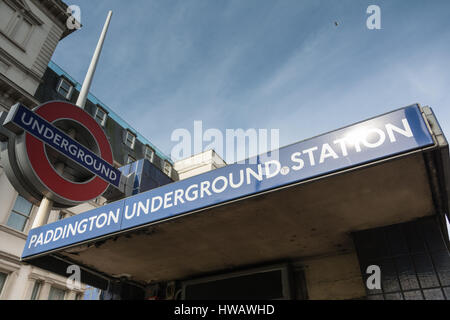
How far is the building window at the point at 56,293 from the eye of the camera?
1772 cm

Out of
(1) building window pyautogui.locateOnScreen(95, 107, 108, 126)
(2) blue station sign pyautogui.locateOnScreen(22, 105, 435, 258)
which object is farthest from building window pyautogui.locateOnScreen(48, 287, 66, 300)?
(2) blue station sign pyautogui.locateOnScreen(22, 105, 435, 258)

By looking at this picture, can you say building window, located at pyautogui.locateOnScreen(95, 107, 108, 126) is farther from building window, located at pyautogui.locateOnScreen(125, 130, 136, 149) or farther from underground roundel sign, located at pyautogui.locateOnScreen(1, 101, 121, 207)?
underground roundel sign, located at pyautogui.locateOnScreen(1, 101, 121, 207)

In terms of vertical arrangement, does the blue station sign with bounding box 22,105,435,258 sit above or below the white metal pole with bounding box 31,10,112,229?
below

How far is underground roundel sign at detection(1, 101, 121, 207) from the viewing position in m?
5.39

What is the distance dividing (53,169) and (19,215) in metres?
13.5

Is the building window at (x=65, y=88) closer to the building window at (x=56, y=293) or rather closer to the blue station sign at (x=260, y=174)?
the building window at (x=56, y=293)

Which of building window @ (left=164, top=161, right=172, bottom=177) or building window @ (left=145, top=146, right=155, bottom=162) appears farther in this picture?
building window @ (left=164, top=161, right=172, bottom=177)

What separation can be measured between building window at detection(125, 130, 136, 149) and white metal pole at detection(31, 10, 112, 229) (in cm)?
1717

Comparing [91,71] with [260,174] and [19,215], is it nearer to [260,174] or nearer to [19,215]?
[260,174]

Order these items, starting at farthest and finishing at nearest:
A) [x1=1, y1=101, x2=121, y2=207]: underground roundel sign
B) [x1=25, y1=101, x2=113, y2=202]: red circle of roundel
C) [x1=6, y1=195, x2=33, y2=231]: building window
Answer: [x1=6, y1=195, x2=33, y2=231]: building window → [x1=25, y1=101, x2=113, y2=202]: red circle of roundel → [x1=1, y1=101, x2=121, y2=207]: underground roundel sign

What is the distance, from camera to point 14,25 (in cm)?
1900

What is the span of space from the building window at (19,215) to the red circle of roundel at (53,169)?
12454mm

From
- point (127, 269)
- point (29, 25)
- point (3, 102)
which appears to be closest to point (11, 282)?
point (3, 102)

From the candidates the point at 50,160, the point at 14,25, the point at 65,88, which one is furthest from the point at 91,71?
the point at 65,88
